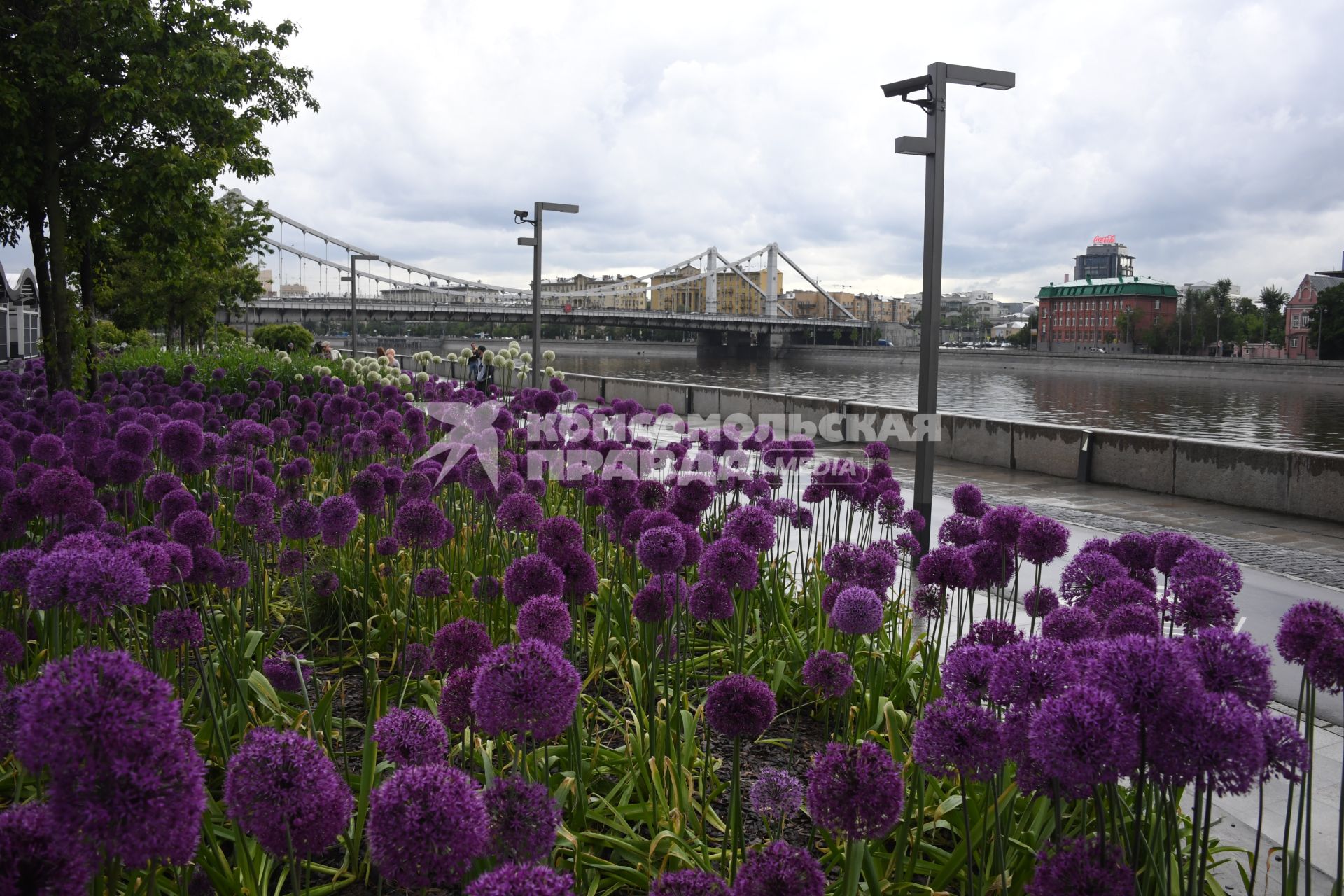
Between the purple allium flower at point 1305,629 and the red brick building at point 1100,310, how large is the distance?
127089 mm

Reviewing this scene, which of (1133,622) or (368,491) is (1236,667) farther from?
(368,491)

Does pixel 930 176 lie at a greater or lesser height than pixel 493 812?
greater

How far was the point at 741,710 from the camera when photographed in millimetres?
2107

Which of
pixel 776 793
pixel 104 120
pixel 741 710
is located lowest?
pixel 776 793

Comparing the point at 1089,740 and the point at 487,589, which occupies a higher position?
the point at 1089,740

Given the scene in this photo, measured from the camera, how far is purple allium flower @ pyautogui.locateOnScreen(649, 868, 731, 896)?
1460mm

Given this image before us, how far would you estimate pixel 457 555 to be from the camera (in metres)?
5.20

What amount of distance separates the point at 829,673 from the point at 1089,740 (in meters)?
1.51

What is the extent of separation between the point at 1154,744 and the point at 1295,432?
35.9 metres

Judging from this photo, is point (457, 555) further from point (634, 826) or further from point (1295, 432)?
point (1295, 432)

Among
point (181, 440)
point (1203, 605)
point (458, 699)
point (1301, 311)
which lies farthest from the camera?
point (1301, 311)

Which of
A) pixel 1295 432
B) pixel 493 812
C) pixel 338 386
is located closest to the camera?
pixel 493 812

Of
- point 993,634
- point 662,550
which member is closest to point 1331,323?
point 993,634

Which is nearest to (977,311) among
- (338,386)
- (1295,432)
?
(1295,432)
